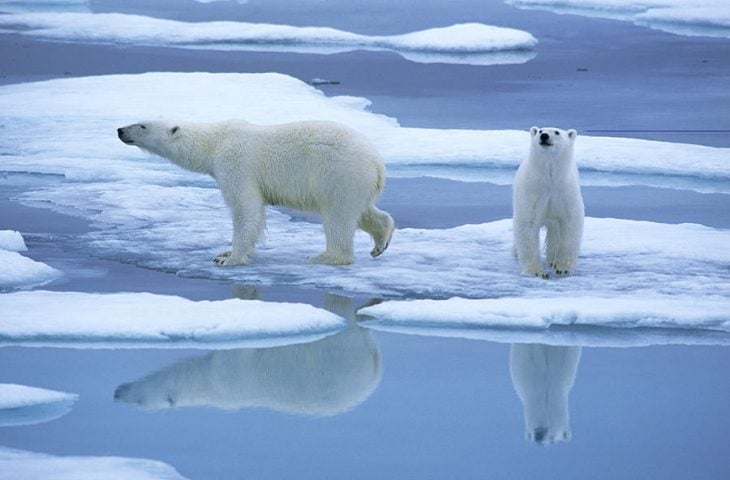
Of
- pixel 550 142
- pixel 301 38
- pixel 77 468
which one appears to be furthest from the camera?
pixel 301 38

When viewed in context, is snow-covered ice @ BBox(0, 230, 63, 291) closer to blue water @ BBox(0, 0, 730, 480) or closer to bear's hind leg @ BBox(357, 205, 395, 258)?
blue water @ BBox(0, 0, 730, 480)

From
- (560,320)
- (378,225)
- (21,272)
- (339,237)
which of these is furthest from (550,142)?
(21,272)

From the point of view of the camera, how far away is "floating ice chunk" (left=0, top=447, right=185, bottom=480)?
3.74 m

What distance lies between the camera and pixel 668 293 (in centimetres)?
589

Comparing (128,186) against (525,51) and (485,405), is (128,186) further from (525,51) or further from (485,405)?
(525,51)

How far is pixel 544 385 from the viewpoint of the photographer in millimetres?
4680

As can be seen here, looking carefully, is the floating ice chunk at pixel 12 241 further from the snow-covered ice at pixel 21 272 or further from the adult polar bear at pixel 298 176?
the adult polar bear at pixel 298 176

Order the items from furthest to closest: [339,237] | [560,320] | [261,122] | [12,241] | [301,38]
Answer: [301,38] → [261,122] → [12,241] → [339,237] → [560,320]

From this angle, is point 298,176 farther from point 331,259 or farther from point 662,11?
point 662,11

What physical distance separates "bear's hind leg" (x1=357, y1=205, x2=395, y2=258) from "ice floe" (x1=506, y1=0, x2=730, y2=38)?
555 inches

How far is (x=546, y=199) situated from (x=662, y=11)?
634 inches

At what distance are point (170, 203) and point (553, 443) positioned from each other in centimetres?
459

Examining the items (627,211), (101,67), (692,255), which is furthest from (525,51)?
(692,255)

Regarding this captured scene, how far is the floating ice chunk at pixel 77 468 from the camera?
374 centimetres
